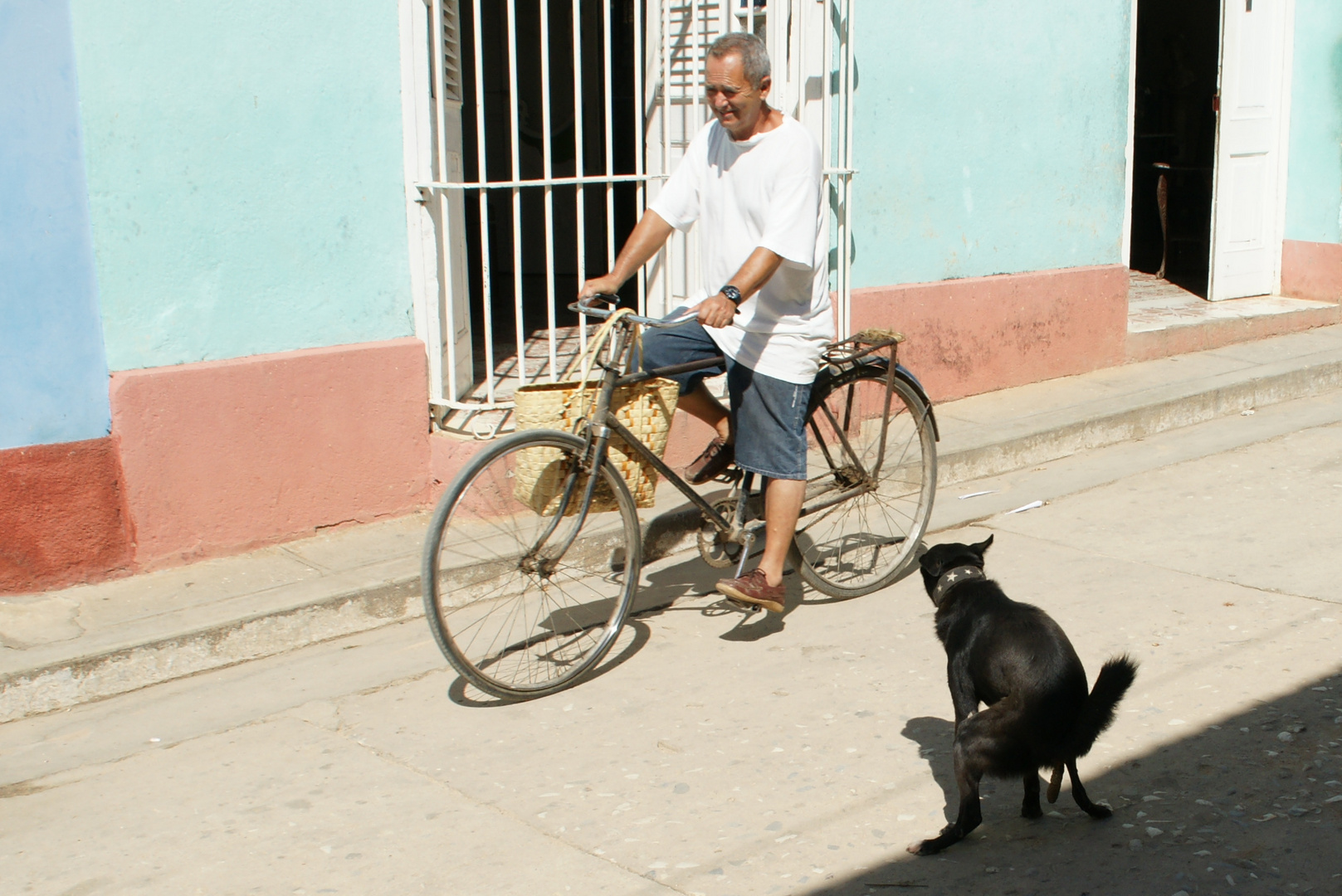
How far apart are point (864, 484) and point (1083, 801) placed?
6.24ft

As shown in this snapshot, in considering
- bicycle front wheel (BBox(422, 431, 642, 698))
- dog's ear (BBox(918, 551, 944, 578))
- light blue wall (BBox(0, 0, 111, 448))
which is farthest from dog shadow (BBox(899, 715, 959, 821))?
light blue wall (BBox(0, 0, 111, 448))

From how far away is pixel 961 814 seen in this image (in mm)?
3219

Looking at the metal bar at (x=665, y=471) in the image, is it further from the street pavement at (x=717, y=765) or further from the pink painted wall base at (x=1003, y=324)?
the pink painted wall base at (x=1003, y=324)

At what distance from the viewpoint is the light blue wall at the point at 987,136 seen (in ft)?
23.4

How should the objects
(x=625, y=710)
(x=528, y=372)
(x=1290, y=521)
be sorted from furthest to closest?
(x=528, y=372), (x=1290, y=521), (x=625, y=710)

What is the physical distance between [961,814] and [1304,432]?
5.16 meters

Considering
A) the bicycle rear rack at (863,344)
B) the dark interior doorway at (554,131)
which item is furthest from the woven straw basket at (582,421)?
the dark interior doorway at (554,131)

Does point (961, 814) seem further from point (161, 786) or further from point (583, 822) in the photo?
point (161, 786)

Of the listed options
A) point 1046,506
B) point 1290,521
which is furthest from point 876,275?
point 1290,521

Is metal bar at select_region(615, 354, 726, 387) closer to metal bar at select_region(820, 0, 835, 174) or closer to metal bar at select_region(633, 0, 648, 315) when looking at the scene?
metal bar at select_region(633, 0, 648, 315)

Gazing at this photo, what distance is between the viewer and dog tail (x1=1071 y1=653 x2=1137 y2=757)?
120 inches

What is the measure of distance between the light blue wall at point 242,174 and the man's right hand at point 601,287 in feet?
4.89

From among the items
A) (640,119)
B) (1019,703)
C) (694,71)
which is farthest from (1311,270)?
(1019,703)

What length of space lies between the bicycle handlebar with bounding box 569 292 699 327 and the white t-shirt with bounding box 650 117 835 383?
6.8 inches
